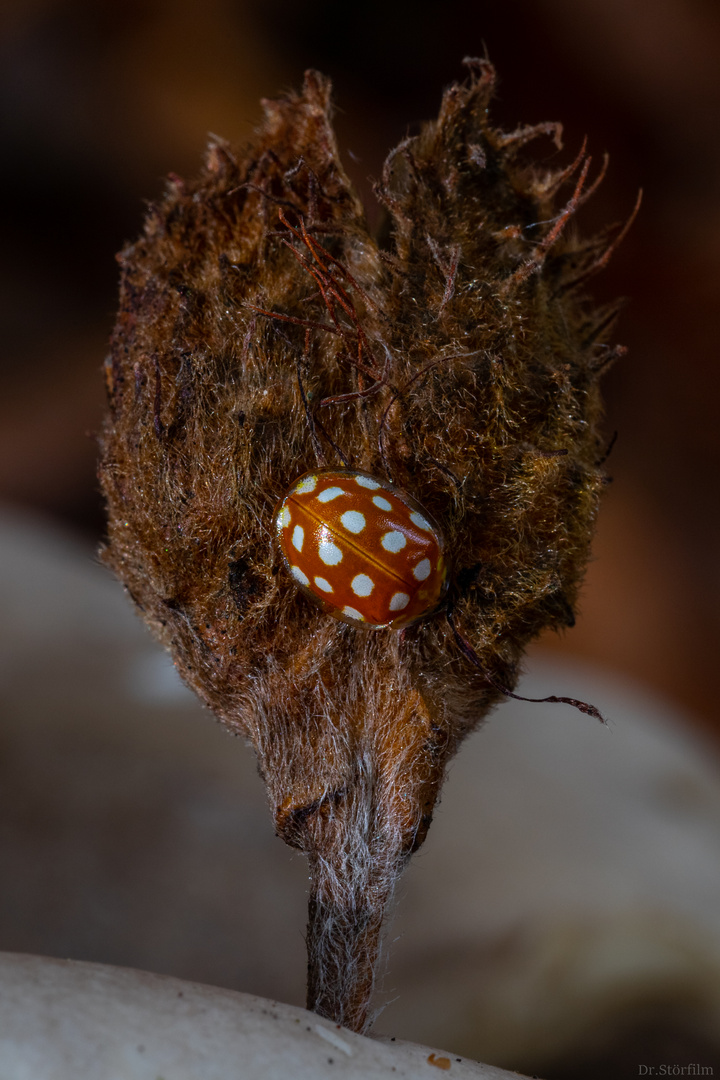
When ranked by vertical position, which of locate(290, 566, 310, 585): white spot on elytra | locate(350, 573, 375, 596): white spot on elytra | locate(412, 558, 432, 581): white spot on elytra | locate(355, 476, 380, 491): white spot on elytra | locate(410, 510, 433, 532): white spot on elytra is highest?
locate(355, 476, 380, 491): white spot on elytra

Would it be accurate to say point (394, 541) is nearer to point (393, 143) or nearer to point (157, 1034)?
point (157, 1034)

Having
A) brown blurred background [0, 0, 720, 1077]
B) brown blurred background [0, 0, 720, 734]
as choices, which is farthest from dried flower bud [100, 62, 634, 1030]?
brown blurred background [0, 0, 720, 734]

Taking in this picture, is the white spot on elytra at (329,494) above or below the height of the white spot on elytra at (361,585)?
above

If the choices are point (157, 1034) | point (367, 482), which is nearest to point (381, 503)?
point (367, 482)

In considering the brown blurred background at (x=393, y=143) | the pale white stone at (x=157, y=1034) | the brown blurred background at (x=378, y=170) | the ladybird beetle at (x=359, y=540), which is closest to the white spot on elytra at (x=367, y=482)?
the ladybird beetle at (x=359, y=540)

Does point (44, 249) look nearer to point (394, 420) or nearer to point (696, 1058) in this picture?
→ point (394, 420)

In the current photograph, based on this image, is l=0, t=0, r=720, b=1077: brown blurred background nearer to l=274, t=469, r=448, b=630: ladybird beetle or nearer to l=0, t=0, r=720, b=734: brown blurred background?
l=0, t=0, r=720, b=734: brown blurred background

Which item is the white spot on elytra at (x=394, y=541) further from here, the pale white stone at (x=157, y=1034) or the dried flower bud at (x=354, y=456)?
the pale white stone at (x=157, y=1034)
